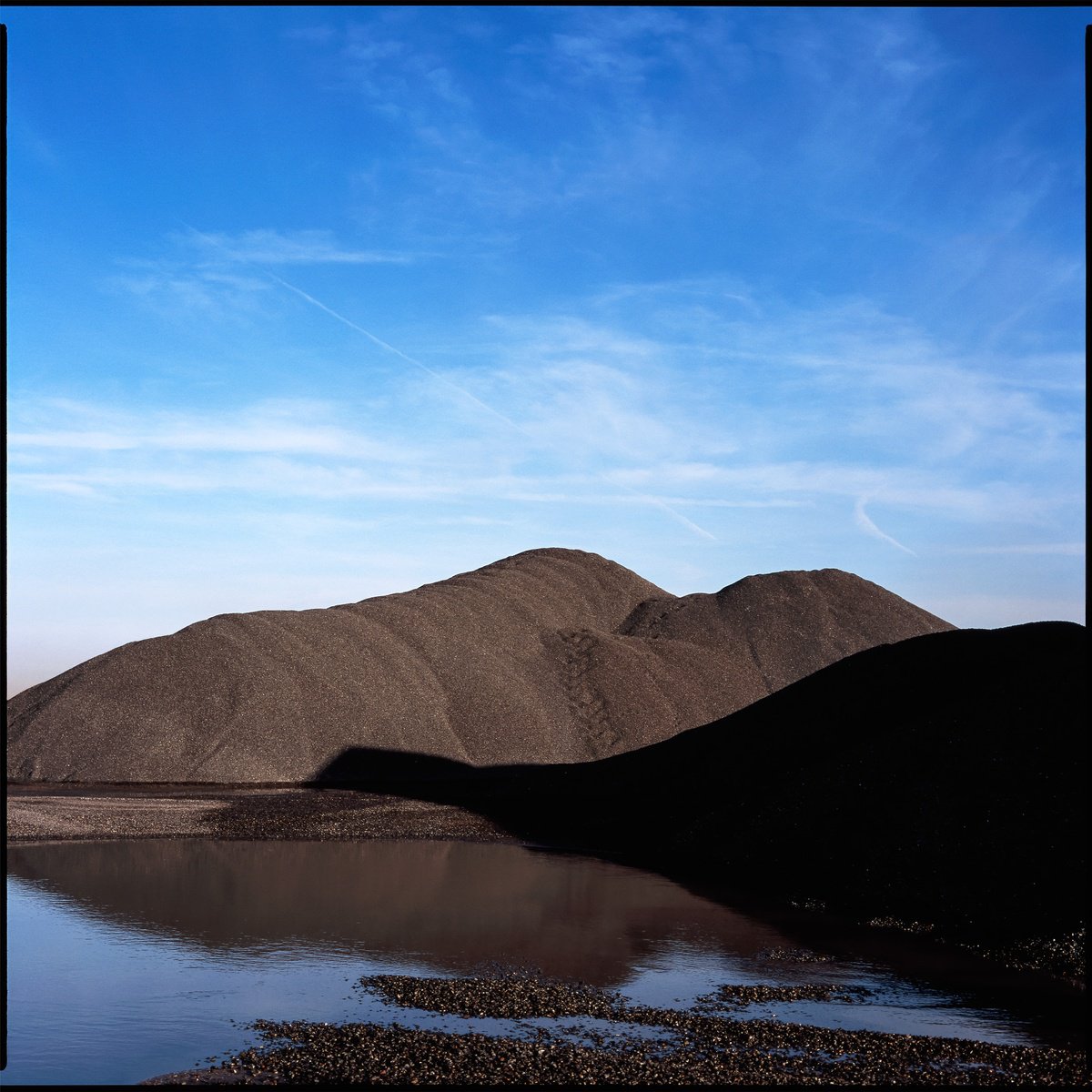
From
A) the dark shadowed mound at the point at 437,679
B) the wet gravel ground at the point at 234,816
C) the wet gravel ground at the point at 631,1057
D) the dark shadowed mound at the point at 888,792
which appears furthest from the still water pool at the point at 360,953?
the dark shadowed mound at the point at 437,679

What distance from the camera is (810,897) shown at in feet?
78.9

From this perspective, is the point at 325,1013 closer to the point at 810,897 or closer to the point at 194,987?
the point at 194,987

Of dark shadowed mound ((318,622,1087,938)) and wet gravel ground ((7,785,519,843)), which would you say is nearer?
dark shadowed mound ((318,622,1087,938))

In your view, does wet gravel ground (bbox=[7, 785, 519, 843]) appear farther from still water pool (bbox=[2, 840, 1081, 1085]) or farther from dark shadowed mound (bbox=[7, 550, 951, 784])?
dark shadowed mound (bbox=[7, 550, 951, 784])

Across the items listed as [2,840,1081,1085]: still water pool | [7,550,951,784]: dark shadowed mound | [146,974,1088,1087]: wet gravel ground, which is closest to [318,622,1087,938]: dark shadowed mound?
[2,840,1081,1085]: still water pool

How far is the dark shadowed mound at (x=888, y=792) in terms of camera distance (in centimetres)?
2180

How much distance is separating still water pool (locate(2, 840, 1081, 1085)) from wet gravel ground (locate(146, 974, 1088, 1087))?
2.20 feet

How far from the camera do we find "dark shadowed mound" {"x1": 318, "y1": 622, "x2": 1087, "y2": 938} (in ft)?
71.5

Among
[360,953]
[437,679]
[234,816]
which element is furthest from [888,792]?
[437,679]

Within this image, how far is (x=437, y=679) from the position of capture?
2458 inches

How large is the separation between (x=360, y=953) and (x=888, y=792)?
14.3 metres

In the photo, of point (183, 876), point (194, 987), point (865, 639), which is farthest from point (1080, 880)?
point (865, 639)

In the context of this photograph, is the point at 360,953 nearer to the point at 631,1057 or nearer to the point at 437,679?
the point at 631,1057

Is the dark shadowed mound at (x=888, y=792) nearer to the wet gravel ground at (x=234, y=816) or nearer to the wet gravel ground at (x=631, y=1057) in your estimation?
the wet gravel ground at (x=234, y=816)
